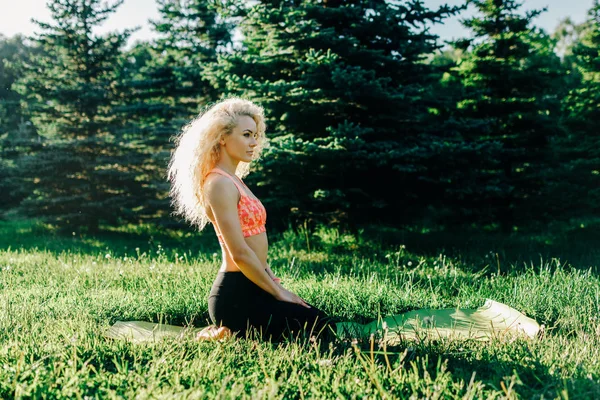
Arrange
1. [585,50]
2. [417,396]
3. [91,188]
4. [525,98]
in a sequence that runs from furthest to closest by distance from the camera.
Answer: [91,188]
[585,50]
[525,98]
[417,396]

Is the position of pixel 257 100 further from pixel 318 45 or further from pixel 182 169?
pixel 182 169

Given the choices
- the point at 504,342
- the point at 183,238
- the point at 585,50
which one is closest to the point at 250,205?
the point at 504,342

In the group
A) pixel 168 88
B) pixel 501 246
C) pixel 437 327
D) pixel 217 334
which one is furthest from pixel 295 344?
pixel 168 88

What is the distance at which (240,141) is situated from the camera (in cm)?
355

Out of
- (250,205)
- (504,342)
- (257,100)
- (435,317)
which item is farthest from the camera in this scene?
(257,100)

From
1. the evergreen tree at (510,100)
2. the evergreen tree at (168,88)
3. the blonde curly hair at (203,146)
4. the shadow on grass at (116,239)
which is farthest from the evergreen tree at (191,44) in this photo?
the blonde curly hair at (203,146)

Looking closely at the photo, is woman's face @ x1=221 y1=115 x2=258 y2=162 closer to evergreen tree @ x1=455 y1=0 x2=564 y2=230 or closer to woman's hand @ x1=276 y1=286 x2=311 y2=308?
woman's hand @ x1=276 y1=286 x2=311 y2=308

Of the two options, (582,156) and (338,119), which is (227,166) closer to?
(338,119)

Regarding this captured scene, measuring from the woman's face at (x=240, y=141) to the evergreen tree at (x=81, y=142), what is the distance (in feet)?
32.1

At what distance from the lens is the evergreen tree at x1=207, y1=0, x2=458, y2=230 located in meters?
7.87

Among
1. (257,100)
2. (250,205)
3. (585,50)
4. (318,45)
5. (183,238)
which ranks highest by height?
(585,50)

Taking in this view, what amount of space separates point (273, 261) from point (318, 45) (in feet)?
12.7

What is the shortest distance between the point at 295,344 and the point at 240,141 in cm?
146

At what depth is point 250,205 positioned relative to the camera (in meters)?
3.47
